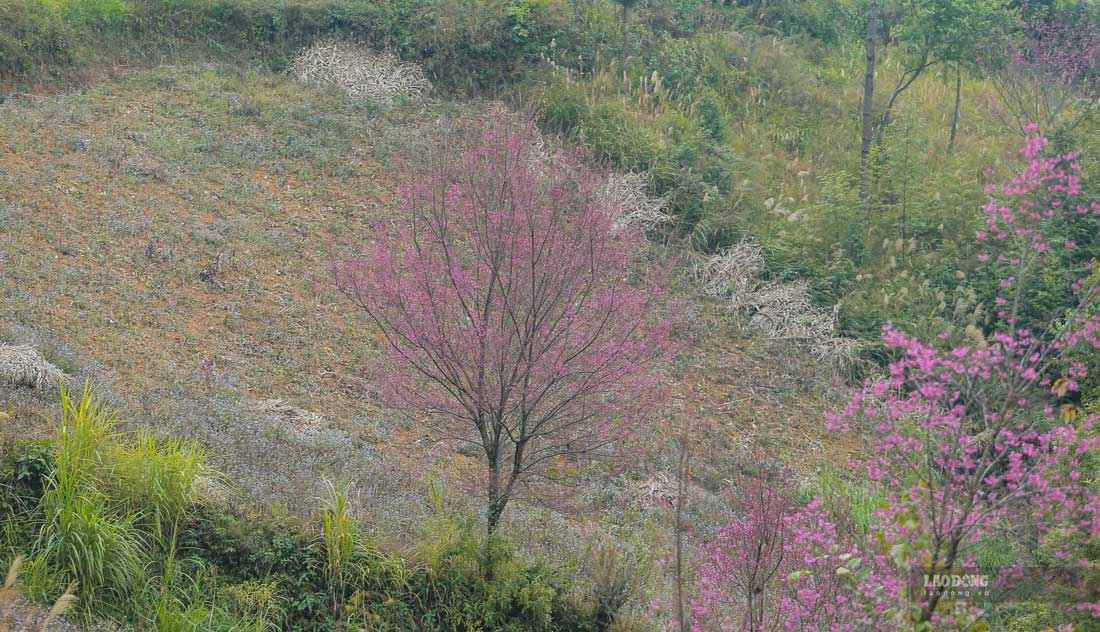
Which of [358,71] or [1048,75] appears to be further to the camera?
[358,71]

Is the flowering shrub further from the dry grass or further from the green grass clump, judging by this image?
the dry grass

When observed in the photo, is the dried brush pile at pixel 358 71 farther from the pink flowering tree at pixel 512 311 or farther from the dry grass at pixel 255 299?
the pink flowering tree at pixel 512 311

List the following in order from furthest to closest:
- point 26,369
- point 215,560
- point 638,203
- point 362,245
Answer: point 638,203, point 362,245, point 26,369, point 215,560

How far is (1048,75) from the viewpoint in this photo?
15445 mm

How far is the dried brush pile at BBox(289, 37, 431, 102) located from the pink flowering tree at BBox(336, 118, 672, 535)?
31.8 ft

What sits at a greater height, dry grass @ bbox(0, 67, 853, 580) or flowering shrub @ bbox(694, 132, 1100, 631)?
flowering shrub @ bbox(694, 132, 1100, 631)

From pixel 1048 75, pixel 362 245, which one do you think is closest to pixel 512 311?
pixel 362 245

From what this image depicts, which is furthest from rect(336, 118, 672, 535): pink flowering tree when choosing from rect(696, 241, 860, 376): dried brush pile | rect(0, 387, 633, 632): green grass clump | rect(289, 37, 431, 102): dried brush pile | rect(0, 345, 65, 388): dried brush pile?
rect(289, 37, 431, 102): dried brush pile

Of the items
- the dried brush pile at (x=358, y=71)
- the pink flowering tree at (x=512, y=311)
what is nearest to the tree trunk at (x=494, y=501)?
the pink flowering tree at (x=512, y=311)

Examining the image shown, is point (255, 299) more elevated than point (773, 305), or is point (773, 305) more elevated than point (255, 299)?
point (255, 299)

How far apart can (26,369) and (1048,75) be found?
15509 millimetres

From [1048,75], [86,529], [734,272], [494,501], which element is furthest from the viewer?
[1048,75]

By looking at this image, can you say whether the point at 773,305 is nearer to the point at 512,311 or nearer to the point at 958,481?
the point at 512,311

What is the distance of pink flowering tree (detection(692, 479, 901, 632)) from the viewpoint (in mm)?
4691
